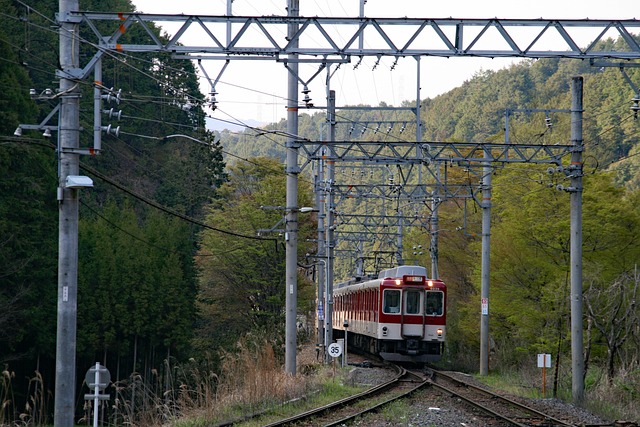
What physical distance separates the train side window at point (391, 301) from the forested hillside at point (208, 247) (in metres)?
3.51

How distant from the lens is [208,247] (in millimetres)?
53469

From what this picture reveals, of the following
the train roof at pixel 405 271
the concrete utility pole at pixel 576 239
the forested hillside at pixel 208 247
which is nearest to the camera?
the concrete utility pole at pixel 576 239

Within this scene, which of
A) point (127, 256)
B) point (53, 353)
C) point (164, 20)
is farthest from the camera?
point (127, 256)

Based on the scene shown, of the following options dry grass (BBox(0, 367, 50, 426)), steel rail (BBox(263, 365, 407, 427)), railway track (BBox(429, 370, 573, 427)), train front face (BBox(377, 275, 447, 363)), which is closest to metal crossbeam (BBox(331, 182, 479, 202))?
train front face (BBox(377, 275, 447, 363))

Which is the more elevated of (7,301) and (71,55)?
(71,55)

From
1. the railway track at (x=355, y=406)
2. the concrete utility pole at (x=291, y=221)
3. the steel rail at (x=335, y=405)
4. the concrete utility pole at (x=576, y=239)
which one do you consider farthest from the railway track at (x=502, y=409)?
the concrete utility pole at (x=291, y=221)

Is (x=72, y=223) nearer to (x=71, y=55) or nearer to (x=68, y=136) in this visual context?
(x=68, y=136)

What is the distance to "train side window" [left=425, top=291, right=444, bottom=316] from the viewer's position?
30.9 m

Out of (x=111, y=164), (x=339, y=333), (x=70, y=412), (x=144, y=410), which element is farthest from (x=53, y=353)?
(x=70, y=412)

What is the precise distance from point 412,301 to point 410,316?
0.48 m

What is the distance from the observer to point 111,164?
67562 millimetres

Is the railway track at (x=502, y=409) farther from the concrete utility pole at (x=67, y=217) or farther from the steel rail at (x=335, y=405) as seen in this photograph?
the concrete utility pole at (x=67, y=217)

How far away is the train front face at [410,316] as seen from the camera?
3064 centimetres

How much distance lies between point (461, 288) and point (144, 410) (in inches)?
1281
